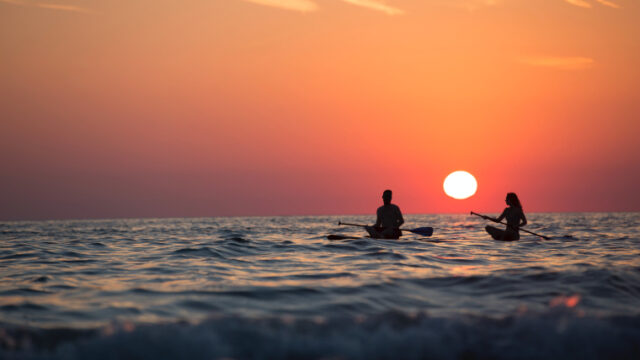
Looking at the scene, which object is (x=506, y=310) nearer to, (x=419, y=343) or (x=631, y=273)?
(x=419, y=343)

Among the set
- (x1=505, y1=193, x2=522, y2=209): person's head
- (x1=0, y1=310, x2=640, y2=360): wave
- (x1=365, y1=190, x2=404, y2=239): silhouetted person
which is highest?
(x1=505, y1=193, x2=522, y2=209): person's head

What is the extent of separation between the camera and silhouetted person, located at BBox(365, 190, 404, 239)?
1998 cm

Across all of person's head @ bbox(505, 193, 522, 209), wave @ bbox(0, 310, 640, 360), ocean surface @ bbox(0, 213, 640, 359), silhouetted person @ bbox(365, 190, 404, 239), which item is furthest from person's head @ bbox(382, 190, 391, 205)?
wave @ bbox(0, 310, 640, 360)

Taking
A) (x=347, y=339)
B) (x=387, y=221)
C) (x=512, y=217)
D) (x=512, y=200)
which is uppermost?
(x=512, y=200)

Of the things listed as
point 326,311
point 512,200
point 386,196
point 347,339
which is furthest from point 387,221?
point 347,339

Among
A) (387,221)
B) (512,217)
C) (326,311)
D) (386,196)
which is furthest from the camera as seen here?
(512,217)

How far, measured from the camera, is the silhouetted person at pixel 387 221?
19984 mm

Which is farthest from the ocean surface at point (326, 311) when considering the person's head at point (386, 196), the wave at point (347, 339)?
the person's head at point (386, 196)

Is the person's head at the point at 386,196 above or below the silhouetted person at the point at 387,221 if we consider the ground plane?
above

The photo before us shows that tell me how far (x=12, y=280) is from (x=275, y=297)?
21.9 feet

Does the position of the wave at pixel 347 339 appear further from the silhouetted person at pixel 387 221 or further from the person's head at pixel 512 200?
the person's head at pixel 512 200

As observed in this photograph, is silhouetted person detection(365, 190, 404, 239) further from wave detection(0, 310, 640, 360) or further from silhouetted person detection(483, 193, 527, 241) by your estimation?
wave detection(0, 310, 640, 360)

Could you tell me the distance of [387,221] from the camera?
2016cm

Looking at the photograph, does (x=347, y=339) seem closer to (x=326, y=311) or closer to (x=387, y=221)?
(x=326, y=311)
